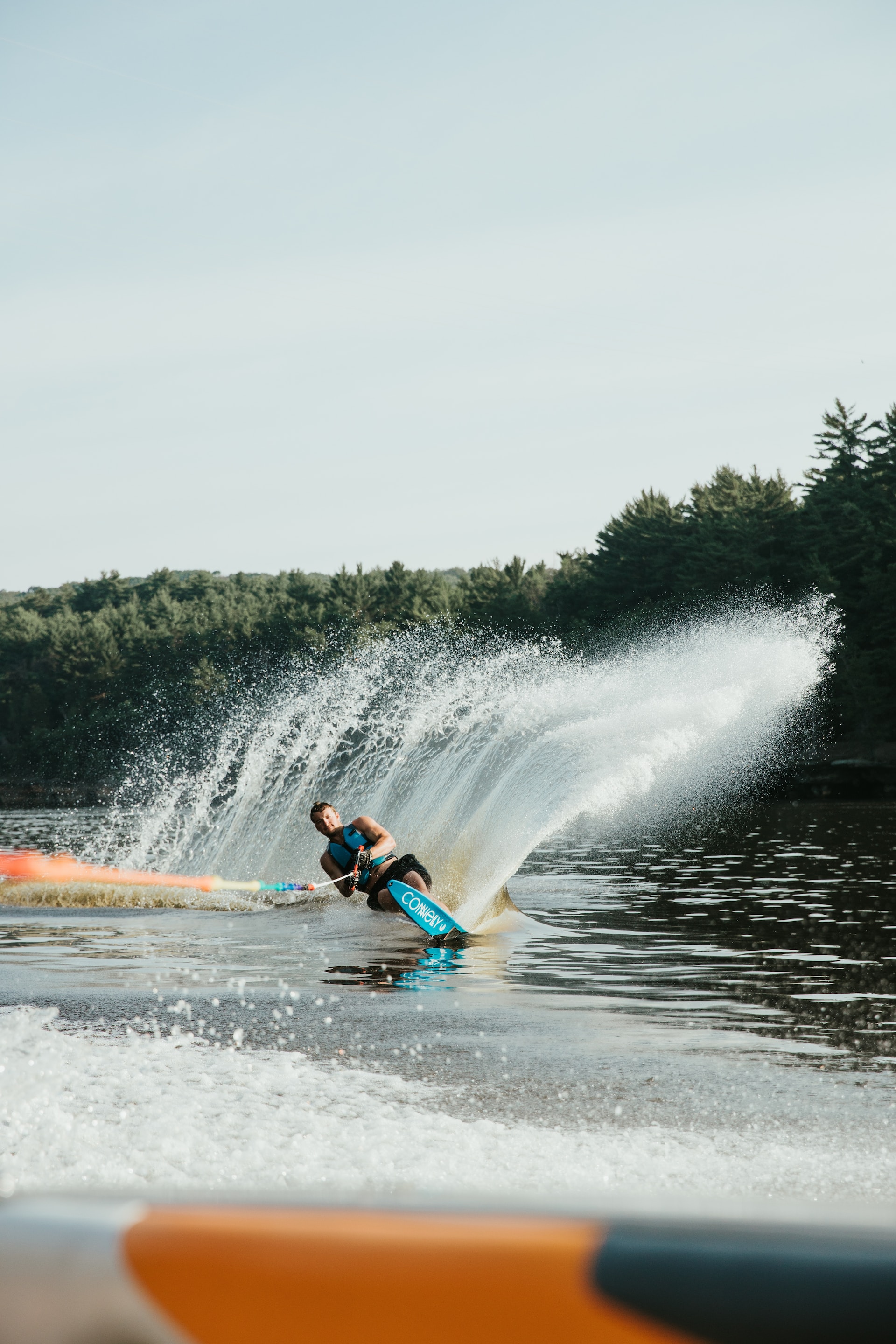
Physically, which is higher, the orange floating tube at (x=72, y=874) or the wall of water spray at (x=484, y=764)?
the wall of water spray at (x=484, y=764)

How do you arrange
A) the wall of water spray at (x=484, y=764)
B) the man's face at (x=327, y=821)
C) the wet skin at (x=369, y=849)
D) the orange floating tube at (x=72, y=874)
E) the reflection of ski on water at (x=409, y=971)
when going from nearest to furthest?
the reflection of ski on water at (x=409, y=971), the wet skin at (x=369, y=849), the man's face at (x=327, y=821), the wall of water spray at (x=484, y=764), the orange floating tube at (x=72, y=874)

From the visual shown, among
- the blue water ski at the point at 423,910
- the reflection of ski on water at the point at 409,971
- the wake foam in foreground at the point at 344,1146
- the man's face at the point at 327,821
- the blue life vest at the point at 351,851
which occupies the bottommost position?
the reflection of ski on water at the point at 409,971

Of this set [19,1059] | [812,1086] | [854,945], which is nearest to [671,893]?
[854,945]

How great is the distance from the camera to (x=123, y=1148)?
537 centimetres

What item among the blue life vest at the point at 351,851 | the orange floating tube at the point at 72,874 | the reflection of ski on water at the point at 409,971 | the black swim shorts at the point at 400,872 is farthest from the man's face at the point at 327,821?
the orange floating tube at the point at 72,874

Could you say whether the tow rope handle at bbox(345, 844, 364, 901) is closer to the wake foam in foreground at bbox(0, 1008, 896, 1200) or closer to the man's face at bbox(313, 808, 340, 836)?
the man's face at bbox(313, 808, 340, 836)

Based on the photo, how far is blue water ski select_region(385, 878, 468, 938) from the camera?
12727 mm

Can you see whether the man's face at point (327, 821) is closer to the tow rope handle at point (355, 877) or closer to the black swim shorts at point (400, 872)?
the tow rope handle at point (355, 877)

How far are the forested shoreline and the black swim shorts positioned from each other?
41.9 metres

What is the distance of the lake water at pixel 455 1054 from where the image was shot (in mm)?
5195

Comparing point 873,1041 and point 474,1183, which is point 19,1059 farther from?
point 873,1041

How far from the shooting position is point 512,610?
77.9 m

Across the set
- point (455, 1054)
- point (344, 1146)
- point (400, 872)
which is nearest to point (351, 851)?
point (400, 872)

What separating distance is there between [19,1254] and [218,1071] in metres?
5.25
